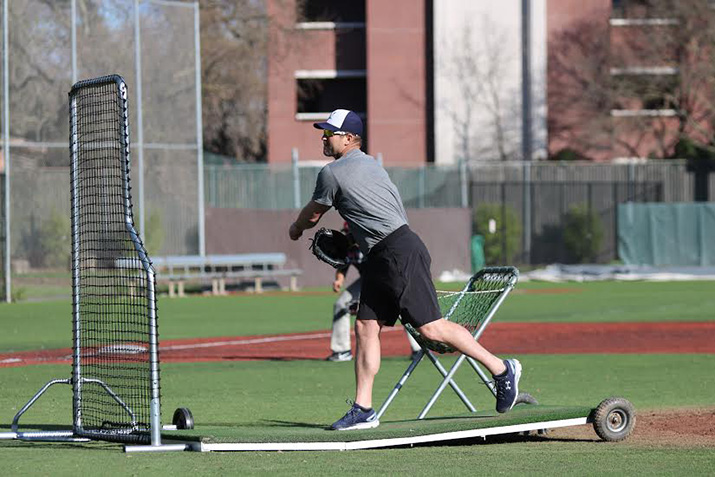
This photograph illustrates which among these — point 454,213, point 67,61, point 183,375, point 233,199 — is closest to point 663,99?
point 454,213

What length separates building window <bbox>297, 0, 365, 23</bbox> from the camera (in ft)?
174

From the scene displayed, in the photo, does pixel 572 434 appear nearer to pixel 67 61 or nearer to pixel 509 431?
pixel 509 431

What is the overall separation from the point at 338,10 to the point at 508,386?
147 ft

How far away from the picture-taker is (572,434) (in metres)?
10.3

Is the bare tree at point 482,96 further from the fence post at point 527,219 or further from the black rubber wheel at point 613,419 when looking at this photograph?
the black rubber wheel at point 613,419

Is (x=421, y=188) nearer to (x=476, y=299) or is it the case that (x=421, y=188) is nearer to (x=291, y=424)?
(x=291, y=424)

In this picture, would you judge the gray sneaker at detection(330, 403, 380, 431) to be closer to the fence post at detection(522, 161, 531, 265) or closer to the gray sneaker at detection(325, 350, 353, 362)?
the gray sneaker at detection(325, 350, 353, 362)

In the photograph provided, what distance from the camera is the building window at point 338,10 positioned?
53.1m

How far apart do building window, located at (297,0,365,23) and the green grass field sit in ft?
92.5

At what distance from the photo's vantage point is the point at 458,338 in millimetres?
9398

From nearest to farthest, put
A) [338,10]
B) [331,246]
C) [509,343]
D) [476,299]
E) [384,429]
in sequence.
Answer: [384,429] → [331,246] → [476,299] → [509,343] → [338,10]

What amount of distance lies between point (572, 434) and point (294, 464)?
9.13 ft

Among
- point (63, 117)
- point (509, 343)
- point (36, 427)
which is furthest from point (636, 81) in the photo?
point (36, 427)

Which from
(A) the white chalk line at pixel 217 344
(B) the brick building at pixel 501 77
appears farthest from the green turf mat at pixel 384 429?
(B) the brick building at pixel 501 77
